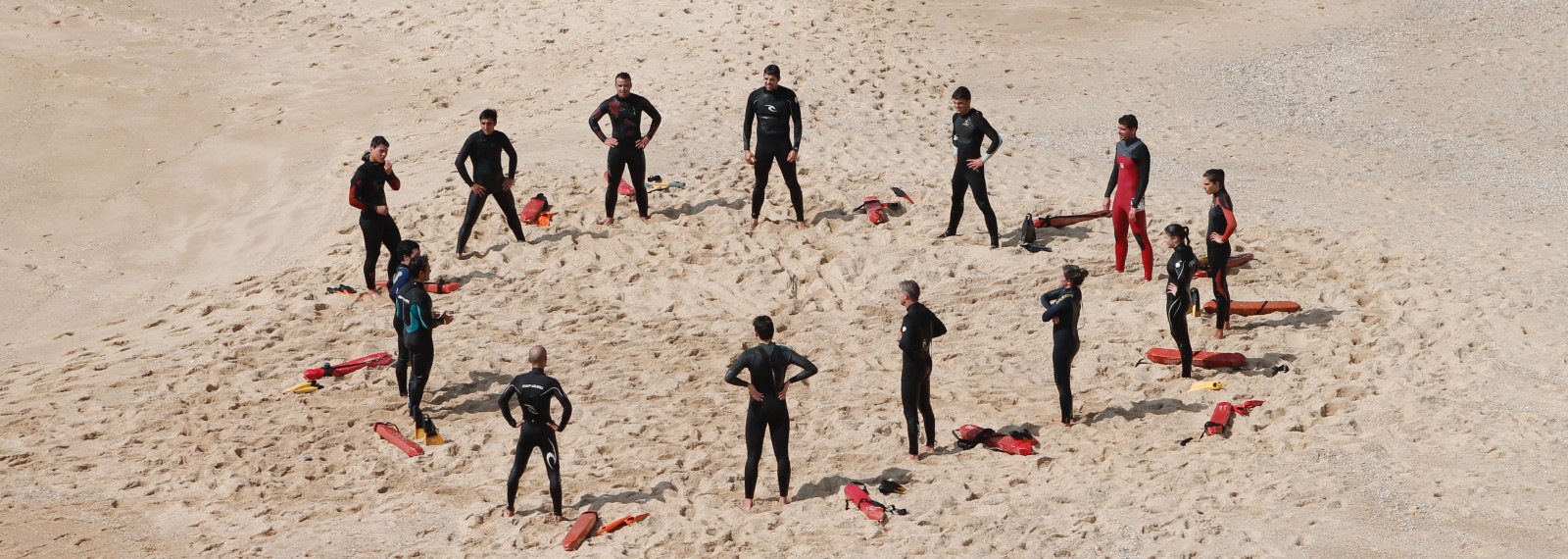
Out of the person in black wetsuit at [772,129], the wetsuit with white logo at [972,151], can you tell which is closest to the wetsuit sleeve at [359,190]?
the person in black wetsuit at [772,129]

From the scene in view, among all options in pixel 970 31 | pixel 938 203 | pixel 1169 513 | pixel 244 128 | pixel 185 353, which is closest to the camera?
pixel 1169 513

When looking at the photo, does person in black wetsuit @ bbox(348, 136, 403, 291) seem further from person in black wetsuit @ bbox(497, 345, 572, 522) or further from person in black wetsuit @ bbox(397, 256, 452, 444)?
person in black wetsuit @ bbox(497, 345, 572, 522)

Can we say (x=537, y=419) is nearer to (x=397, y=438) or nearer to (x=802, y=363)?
(x=802, y=363)

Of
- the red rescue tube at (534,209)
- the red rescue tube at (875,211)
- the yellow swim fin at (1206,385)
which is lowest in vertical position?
the yellow swim fin at (1206,385)

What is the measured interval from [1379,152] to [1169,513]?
10.7 m

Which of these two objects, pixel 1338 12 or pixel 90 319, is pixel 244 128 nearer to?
pixel 90 319

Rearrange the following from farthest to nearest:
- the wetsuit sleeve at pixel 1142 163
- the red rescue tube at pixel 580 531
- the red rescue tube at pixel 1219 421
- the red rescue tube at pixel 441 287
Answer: the red rescue tube at pixel 441 287 < the wetsuit sleeve at pixel 1142 163 < the red rescue tube at pixel 1219 421 < the red rescue tube at pixel 580 531

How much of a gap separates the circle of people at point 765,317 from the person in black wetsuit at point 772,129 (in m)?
0.01

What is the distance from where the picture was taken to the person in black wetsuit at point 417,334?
10656mm

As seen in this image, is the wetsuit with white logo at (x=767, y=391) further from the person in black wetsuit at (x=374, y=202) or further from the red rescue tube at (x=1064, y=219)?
the red rescue tube at (x=1064, y=219)

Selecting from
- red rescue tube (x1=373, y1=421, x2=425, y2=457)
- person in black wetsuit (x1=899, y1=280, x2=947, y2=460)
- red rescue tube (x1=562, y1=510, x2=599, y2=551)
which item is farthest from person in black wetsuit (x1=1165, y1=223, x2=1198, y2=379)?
red rescue tube (x1=373, y1=421, x2=425, y2=457)

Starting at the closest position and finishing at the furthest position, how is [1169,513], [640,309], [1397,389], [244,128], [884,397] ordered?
[1169,513] → [1397,389] → [884,397] → [640,309] → [244,128]

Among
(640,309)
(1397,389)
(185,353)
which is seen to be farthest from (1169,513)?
(185,353)

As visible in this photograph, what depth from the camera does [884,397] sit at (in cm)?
1134
